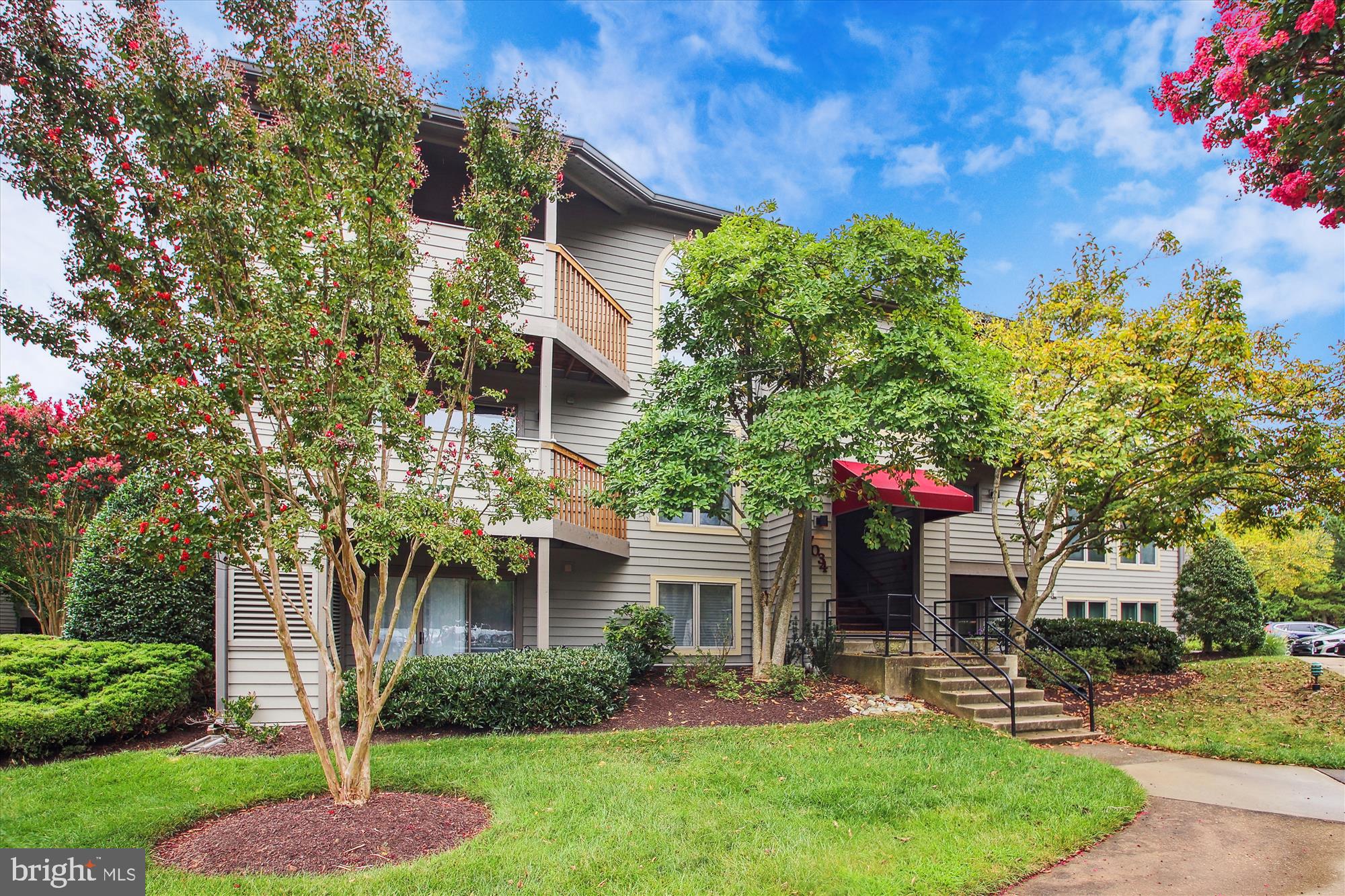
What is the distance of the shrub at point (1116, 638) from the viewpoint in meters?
17.4

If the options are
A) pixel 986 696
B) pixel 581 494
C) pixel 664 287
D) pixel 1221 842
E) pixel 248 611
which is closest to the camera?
pixel 1221 842

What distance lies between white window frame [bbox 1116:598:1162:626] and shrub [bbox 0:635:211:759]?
20428 millimetres

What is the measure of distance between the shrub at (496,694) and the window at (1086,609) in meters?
14.1

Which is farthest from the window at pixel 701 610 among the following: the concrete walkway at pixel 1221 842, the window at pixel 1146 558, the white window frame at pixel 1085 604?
the window at pixel 1146 558

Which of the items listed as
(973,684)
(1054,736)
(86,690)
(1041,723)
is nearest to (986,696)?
(973,684)

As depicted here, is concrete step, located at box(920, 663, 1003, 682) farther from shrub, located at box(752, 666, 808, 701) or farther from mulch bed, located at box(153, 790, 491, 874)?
mulch bed, located at box(153, 790, 491, 874)

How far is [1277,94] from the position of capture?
5719 millimetres

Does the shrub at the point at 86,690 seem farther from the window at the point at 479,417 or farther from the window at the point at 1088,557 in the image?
the window at the point at 1088,557

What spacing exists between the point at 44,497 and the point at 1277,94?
20124 mm

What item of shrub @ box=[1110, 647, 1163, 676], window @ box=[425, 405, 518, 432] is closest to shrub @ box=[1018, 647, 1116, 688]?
shrub @ box=[1110, 647, 1163, 676]

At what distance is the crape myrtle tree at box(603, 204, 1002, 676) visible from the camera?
11180 mm

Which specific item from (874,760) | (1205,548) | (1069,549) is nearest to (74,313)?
(874,760)

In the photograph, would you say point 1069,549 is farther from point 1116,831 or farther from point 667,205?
point 667,205

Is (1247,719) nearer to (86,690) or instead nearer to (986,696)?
(986,696)
